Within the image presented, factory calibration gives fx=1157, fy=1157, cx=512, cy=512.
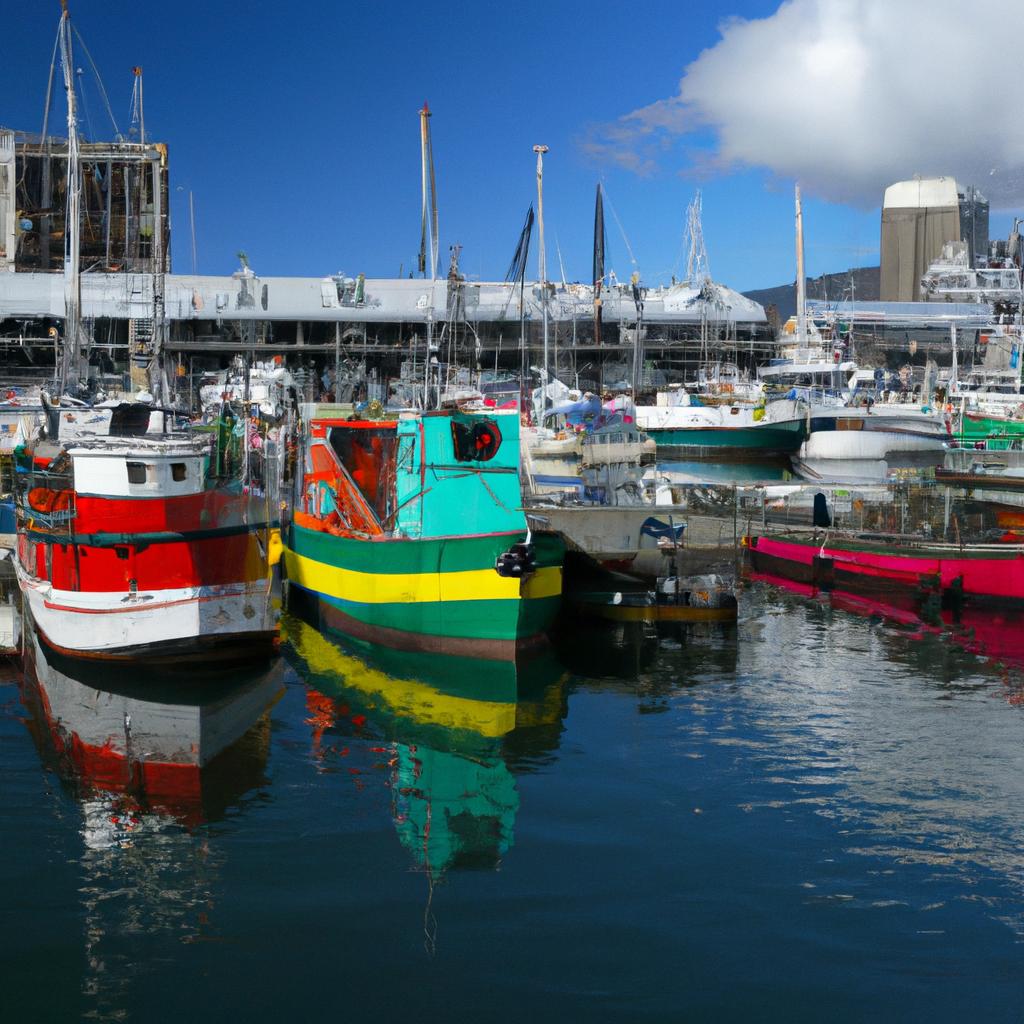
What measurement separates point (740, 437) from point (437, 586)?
130 ft

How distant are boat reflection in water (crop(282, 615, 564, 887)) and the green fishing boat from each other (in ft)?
1.83

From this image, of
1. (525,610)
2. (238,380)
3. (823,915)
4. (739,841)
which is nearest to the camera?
(823,915)

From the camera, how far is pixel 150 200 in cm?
6969

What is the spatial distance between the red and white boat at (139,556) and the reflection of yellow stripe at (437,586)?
278cm

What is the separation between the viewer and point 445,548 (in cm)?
1984

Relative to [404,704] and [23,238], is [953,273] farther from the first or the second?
[404,704]

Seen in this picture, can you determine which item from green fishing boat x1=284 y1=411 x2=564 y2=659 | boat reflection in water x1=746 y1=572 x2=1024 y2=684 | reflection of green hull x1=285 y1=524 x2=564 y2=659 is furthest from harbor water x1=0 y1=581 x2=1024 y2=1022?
boat reflection in water x1=746 y1=572 x2=1024 y2=684

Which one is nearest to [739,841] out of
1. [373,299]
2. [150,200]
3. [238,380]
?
[238,380]

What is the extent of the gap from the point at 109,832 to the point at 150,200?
6398 cm

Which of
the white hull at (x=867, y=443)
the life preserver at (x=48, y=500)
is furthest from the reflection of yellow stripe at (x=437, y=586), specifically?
the white hull at (x=867, y=443)

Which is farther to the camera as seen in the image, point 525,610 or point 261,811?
point 525,610

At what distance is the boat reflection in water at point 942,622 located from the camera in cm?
2200

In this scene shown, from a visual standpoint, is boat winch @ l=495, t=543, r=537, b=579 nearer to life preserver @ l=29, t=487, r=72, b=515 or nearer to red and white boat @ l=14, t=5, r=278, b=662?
red and white boat @ l=14, t=5, r=278, b=662

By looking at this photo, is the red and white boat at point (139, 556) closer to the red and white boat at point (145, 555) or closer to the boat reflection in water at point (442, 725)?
the red and white boat at point (145, 555)
